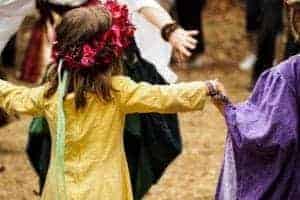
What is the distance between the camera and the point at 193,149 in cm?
707

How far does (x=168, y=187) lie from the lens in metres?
6.27

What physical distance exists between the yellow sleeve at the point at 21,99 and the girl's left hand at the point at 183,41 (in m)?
0.52

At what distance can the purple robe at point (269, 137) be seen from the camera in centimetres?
321

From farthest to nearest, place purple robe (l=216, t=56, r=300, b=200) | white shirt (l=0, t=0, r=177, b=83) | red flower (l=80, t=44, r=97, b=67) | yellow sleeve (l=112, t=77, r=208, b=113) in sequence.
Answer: white shirt (l=0, t=0, r=177, b=83) < red flower (l=80, t=44, r=97, b=67) < yellow sleeve (l=112, t=77, r=208, b=113) < purple robe (l=216, t=56, r=300, b=200)

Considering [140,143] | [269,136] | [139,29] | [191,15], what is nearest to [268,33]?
[191,15]

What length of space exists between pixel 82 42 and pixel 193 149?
11.5ft

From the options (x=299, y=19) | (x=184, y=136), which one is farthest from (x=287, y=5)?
(x=184, y=136)

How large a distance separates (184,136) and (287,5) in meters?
4.21

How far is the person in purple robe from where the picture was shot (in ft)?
10.5

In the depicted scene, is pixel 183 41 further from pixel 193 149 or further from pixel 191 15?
pixel 191 15

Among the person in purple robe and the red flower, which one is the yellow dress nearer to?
the red flower

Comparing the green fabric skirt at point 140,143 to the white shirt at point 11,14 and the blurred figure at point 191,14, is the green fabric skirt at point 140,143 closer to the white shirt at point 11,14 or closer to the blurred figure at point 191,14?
the white shirt at point 11,14

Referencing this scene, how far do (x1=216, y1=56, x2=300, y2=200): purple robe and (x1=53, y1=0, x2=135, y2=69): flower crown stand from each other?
0.53 metres

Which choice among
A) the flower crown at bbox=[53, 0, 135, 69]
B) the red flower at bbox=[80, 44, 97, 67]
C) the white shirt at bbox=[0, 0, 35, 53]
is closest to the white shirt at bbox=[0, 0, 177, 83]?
the white shirt at bbox=[0, 0, 35, 53]
